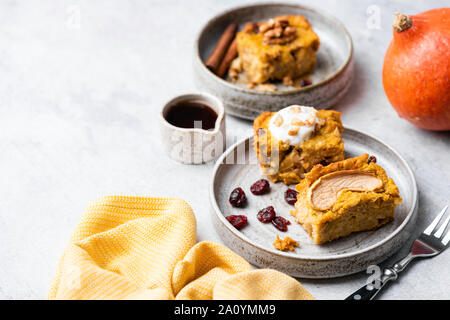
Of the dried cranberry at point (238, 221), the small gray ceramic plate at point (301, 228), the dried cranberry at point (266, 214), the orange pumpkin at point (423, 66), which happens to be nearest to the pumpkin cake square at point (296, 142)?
the small gray ceramic plate at point (301, 228)

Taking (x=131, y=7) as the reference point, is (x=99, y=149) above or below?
below

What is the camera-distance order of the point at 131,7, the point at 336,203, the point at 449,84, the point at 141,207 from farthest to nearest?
the point at 131,7 → the point at 449,84 → the point at 141,207 → the point at 336,203

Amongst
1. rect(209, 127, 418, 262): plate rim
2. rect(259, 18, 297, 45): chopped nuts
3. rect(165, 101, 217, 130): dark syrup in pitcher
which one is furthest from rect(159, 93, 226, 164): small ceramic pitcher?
rect(259, 18, 297, 45): chopped nuts

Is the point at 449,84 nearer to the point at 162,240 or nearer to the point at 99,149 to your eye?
the point at 162,240

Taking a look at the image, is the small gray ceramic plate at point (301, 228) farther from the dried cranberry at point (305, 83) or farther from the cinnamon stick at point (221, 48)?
the cinnamon stick at point (221, 48)
